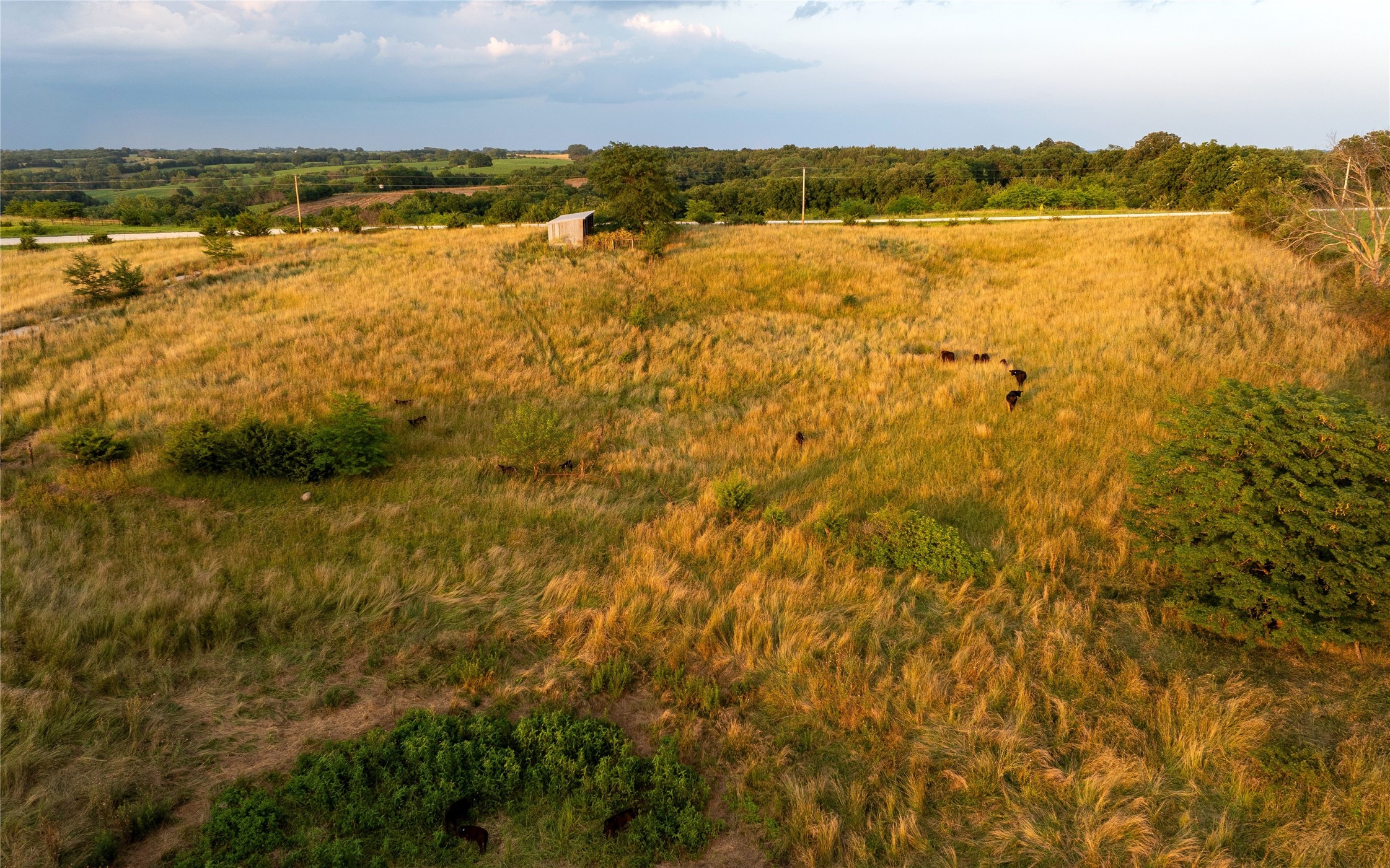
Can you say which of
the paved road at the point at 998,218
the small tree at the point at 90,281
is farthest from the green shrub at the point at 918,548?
the paved road at the point at 998,218

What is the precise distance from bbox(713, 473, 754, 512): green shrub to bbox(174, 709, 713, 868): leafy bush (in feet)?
14.2

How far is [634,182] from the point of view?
27.3 metres

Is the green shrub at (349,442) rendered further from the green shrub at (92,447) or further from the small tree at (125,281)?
the small tree at (125,281)

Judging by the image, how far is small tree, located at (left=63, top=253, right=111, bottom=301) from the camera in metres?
19.6

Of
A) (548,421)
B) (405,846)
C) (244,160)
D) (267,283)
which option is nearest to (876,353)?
(548,421)

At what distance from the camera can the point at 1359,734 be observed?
502 cm

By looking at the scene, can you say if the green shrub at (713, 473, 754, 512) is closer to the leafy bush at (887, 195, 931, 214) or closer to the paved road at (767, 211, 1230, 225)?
the paved road at (767, 211, 1230, 225)

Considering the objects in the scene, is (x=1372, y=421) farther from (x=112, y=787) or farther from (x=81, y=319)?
(x=81, y=319)

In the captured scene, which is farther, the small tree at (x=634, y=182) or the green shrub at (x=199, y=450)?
the small tree at (x=634, y=182)

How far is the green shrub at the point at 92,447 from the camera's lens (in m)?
9.02

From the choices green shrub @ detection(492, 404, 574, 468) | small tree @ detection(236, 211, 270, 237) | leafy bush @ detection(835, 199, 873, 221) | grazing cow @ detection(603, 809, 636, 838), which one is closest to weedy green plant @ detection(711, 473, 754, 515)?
green shrub @ detection(492, 404, 574, 468)

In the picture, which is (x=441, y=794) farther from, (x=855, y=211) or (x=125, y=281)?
(x=855, y=211)

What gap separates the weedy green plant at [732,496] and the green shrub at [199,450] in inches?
284

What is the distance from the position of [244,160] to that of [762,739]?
163 meters
